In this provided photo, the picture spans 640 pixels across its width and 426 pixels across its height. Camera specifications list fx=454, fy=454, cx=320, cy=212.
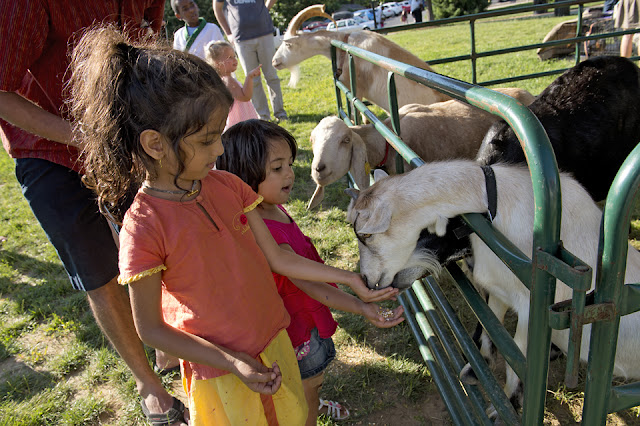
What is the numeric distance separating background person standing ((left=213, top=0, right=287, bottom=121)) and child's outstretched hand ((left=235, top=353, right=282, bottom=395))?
556 centimetres

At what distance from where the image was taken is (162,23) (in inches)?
104

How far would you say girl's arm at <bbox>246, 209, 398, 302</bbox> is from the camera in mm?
1618

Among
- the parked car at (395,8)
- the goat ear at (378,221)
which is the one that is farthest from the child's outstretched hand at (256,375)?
the parked car at (395,8)

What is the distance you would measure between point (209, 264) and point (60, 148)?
1125 millimetres

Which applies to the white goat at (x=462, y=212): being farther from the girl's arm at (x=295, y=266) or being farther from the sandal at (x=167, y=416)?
the sandal at (x=167, y=416)

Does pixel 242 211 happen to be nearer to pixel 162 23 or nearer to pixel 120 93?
pixel 120 93

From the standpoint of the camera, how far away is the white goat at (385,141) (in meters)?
3.70

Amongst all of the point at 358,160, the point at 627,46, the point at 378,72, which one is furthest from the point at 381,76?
the point at 627,46

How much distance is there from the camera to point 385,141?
12.9 feet

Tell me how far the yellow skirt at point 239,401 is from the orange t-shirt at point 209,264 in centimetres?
5

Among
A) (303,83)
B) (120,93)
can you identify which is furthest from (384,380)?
(303,83)

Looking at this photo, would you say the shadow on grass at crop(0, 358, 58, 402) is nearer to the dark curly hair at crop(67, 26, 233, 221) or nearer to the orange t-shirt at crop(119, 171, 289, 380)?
the orange t-shirt at crop(119, 171, 289, 380)

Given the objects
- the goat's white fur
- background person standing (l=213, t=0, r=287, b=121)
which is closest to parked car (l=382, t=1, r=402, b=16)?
background person standing (l=213, t=0, r=287, b=121)

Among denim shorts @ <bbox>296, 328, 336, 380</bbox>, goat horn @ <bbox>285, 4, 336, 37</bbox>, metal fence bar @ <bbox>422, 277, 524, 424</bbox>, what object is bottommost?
denim shorts @ <bbox>296, 328, 336, 380</bbox>
